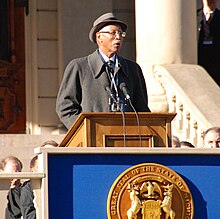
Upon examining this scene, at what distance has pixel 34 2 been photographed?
18.4 meters

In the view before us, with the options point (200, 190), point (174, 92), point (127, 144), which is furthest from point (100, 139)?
point (174, 92)

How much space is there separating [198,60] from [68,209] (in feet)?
29.1

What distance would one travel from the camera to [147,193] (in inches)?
326

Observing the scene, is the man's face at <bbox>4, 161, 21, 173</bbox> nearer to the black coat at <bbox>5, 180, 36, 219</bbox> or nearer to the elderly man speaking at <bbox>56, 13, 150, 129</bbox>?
the black coat at <bbox>5, 180, 36, 219</bbox>

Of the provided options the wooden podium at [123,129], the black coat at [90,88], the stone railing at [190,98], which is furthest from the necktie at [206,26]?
the wooden podium at [123,129]

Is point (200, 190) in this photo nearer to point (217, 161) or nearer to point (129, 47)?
point (217, 161)

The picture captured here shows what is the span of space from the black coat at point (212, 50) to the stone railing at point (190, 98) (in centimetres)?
73

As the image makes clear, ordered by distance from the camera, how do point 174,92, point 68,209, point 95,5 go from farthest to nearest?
point 95,5
point 174,92
point 68,209

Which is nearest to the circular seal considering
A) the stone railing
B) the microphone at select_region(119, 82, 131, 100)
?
the microphone at select_region(119, 82, 131, 100)

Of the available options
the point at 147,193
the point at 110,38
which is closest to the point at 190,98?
the point at 110,38

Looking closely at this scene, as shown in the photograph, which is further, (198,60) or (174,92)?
(198,60)

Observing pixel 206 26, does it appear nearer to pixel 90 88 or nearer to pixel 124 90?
pixel 90 88

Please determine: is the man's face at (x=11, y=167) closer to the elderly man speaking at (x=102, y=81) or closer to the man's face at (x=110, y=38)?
the elderly man speaking at (x=102, y=81)

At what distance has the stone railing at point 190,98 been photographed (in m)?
14.8
